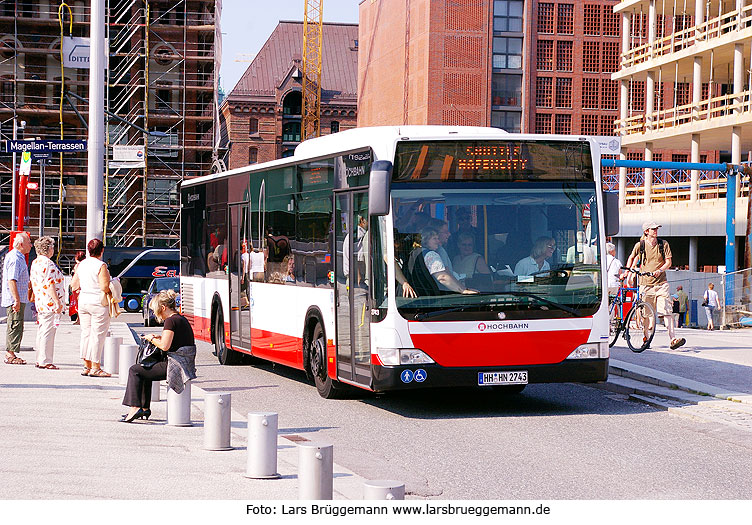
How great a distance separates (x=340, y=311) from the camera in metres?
13.6

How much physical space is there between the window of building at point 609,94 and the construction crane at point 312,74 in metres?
24.9

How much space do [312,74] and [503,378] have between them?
10143cm

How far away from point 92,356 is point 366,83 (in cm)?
9353

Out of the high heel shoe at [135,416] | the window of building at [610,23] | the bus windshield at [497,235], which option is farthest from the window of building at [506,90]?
the high heel shoe at [135,416]

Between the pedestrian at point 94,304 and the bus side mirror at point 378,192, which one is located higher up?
the bus side mirror at point 378,192

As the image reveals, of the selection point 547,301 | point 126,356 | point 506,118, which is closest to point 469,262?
point 547,301

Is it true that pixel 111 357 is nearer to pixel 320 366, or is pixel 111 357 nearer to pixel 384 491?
pixel 320 366

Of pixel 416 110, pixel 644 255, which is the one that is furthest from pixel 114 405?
pixel 416 110

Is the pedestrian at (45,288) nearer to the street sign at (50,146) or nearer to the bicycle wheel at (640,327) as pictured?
the street sign at (50,146)

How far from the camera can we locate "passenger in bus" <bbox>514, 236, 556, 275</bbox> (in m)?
12.6

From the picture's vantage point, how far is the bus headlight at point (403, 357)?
486 inches

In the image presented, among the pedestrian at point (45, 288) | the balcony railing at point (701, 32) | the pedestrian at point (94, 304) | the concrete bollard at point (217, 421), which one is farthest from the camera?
the balcony railing at point (701, 32)

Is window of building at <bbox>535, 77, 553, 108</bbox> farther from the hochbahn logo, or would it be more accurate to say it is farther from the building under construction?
the hochbahn logo
